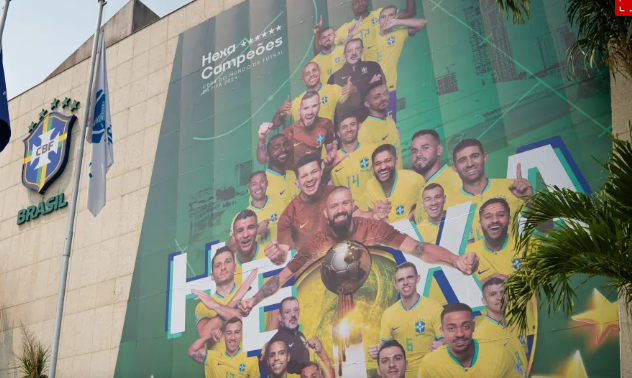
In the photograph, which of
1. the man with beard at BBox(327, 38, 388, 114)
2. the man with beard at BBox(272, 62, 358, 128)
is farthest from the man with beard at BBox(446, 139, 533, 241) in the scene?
the man with beard at BBox(272, 62, 358, 128)

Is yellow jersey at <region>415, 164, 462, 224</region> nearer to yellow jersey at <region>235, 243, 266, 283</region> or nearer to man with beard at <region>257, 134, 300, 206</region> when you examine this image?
man with beard at <region>257, 134, 300, 206</region>

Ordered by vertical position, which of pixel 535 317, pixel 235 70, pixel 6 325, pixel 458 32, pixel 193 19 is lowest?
pixel 535 317

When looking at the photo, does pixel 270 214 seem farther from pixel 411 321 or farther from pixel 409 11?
pixel 409 11

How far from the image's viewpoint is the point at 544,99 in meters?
11.9

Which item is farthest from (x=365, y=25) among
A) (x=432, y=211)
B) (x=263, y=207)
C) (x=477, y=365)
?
(x=477, y=365)

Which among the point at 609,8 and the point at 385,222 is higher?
the point at 609,8

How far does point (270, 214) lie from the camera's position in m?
14.7

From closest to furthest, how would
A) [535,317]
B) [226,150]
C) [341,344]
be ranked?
[535,317] < [341,344] < [226,150]

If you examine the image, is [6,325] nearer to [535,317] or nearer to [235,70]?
[235,70]

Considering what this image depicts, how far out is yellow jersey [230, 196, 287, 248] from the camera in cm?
1455

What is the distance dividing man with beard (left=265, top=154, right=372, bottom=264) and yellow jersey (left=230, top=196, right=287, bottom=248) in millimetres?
123

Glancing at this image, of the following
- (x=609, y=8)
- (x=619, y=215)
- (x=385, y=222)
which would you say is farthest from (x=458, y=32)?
(x=619, y=215)

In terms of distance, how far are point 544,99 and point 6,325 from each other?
52.5 ft

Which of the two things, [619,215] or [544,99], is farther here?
[544,99]
